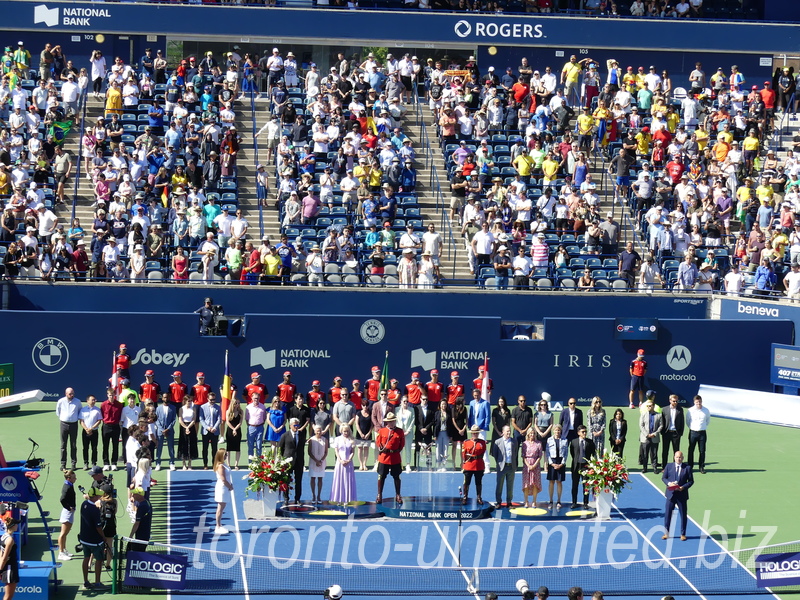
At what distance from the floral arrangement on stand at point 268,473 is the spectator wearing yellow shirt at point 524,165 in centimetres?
1750

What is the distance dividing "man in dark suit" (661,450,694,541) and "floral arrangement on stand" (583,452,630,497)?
116cm

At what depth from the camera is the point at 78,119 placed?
4197 cm

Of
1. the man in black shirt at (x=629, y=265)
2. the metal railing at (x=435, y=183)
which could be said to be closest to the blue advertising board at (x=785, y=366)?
the man in black shirt at (x=629, y=265)

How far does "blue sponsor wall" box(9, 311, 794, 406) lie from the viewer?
1319 inches

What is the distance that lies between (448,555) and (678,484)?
13.4 ft

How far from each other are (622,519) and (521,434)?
258 cm

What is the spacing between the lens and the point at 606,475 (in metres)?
24.6

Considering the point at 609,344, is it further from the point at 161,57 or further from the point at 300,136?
the point at 161,57

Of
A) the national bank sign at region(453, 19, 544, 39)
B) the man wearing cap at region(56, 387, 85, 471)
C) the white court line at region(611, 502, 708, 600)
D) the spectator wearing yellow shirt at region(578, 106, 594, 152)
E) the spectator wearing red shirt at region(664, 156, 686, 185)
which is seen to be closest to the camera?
the white court line at region(611, 502, 708, 600)

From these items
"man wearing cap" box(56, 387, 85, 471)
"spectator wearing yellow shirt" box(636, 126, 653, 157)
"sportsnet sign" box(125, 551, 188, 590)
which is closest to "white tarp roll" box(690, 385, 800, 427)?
"spectator wearing yellow shirt" box(636, 126, 653, 157)

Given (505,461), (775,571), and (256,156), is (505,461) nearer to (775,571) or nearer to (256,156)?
(775,571)

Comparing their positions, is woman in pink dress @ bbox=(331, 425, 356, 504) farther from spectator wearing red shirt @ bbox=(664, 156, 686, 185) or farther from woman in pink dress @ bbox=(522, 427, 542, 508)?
spectator wearing red shirt @ bbox=(664, 156, 686, 185)

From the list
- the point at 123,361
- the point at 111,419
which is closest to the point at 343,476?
the point at 111,419

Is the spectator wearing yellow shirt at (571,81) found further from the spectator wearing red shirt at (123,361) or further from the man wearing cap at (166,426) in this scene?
the man wearing cap at (166,426)
